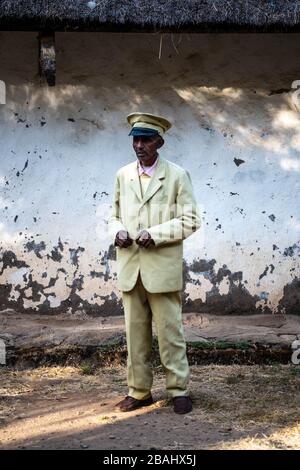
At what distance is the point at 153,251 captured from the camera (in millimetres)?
4516

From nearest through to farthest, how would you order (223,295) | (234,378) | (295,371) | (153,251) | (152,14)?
(153,251) → (234,378) → (295,371) → (152,14) → (223,295)

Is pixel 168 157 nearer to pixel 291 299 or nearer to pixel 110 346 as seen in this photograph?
pixel 291 299

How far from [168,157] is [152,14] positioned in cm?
142

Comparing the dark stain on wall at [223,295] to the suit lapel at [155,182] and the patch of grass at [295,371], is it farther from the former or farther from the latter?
the suit lapel at [155,182]

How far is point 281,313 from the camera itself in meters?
6.73

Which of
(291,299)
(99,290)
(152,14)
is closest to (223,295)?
(291,299)

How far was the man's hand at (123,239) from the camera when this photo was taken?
4.48 m

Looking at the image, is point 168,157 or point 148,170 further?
point 168,157

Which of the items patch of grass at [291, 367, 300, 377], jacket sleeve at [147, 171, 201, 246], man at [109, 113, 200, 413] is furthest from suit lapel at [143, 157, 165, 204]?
patch of grass at [291, 367, 300, 377]

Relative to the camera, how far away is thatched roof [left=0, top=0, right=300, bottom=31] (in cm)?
572

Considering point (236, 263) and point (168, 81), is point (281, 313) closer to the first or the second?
point (236, 263)

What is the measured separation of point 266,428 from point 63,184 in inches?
126

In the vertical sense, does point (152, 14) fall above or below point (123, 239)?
above

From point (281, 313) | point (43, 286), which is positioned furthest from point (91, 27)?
point (281, 313)
